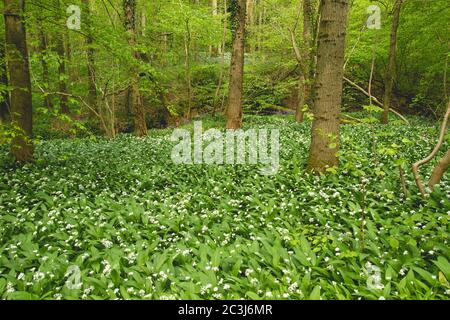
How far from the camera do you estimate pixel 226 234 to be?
4.81 metres

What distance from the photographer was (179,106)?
73.2ft

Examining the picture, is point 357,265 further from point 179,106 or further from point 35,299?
point 179,106

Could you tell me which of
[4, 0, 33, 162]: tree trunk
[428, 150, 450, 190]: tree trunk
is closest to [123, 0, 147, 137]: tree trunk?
[4, 0, 33, 162]: tree trunk

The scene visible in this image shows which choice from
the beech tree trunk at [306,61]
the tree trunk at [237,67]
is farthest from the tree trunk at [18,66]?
the beech tree trunk at [306,61]

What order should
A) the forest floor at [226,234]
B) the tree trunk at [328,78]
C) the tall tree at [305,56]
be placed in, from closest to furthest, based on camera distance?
the forest floor at [226,234] → the tree trunk at [328,78] → the tall tree at [305,56]

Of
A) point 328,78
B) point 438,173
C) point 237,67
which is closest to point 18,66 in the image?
point 237,67

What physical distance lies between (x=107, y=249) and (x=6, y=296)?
129cm

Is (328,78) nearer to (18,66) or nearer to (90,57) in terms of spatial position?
(18,66)

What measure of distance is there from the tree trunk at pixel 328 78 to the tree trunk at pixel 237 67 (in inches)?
245

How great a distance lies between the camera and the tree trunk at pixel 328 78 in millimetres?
6234

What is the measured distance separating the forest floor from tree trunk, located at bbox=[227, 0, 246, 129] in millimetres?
5388

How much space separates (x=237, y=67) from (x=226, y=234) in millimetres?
9013

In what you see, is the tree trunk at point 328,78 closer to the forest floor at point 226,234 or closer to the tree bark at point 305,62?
the forest floor at point 226,234
